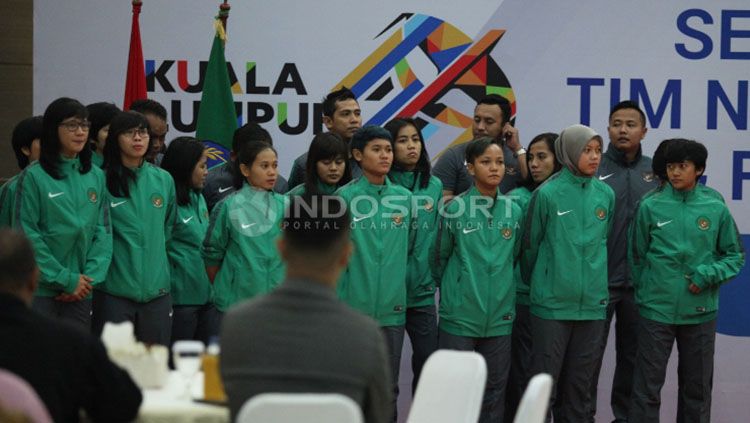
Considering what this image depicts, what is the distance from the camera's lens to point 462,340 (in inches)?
215

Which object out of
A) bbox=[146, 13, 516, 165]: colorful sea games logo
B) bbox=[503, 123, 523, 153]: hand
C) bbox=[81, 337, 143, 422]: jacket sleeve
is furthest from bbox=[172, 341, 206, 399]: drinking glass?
bbox=[146, 13, 516, 165]: colorful sea games logo

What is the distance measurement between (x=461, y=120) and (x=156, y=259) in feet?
6.87

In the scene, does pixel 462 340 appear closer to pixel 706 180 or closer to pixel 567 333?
pixel 567 333

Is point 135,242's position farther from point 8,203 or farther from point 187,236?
point 8,203

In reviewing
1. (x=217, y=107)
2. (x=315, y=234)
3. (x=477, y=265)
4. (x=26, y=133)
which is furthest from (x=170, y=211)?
(x=315, y=234)

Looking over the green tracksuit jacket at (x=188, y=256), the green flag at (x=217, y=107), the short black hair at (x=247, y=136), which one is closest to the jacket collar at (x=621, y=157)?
the short black hair at (x=247, y=136)

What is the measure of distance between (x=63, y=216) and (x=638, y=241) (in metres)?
2.70

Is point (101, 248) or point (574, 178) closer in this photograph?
point (101, 248)

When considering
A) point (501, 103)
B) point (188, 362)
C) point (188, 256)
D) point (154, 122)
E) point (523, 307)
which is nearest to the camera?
point (188, 362)

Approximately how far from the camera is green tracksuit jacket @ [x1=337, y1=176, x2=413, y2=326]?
5.41 m

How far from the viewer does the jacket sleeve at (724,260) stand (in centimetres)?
550

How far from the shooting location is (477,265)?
5.45 metres

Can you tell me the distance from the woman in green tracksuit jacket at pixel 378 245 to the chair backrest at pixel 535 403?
7.29 feet

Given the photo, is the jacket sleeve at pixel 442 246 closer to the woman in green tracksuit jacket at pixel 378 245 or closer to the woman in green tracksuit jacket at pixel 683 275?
the woman in green tracksuit jacket at pixel 378 245
